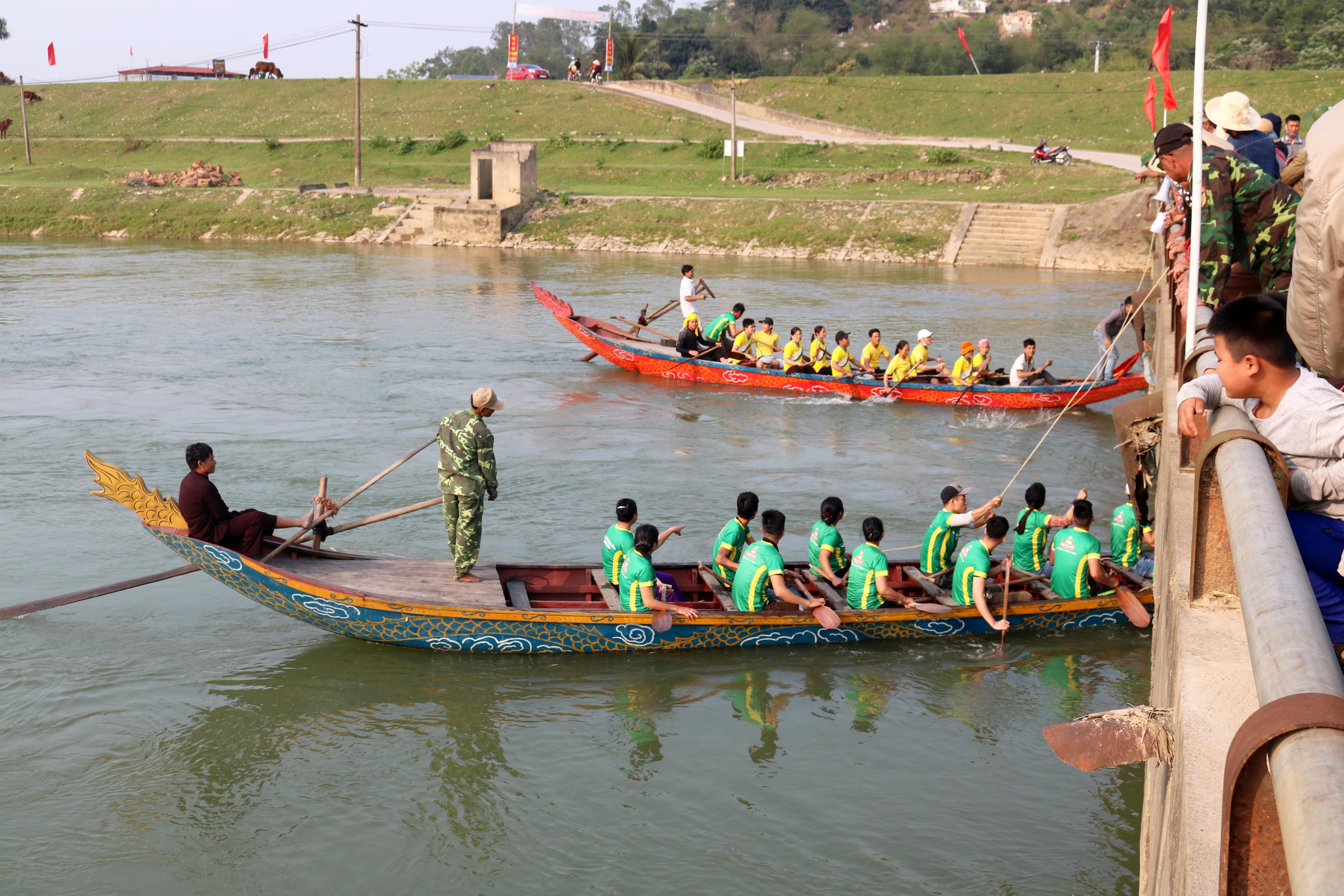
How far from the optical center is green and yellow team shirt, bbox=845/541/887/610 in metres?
9.45

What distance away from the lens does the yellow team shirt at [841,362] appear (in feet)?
62.0

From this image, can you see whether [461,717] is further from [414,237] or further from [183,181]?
[183,181]

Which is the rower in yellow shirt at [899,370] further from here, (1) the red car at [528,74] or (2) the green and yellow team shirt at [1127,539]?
(1) the red car at [528,74]

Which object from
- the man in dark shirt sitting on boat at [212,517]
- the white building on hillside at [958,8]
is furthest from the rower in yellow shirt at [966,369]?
the white building on hillside at [958,8]

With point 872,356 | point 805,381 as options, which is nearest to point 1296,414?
point 805,381

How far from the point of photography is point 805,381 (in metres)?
19.1

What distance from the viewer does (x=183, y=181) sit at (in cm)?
4678

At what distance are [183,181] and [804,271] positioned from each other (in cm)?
2802

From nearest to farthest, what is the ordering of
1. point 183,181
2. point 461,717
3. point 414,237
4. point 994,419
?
point 461,717, point 994,419, point 414,237, point 183,181

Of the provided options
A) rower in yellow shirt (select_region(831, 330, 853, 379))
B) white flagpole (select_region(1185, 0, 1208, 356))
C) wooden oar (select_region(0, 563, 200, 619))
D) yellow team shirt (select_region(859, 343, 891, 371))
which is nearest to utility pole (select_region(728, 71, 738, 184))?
yellow team shirt (select_region(859, 343, 891, 371))

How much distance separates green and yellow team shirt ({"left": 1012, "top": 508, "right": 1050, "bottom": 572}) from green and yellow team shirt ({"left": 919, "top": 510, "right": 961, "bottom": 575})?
0.57m

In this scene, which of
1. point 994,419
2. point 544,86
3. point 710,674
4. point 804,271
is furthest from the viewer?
point 544,86

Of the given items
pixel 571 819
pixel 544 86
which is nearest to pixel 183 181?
pixel 544 86

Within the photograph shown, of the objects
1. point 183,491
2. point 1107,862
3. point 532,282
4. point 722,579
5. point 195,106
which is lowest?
point 1107,862
